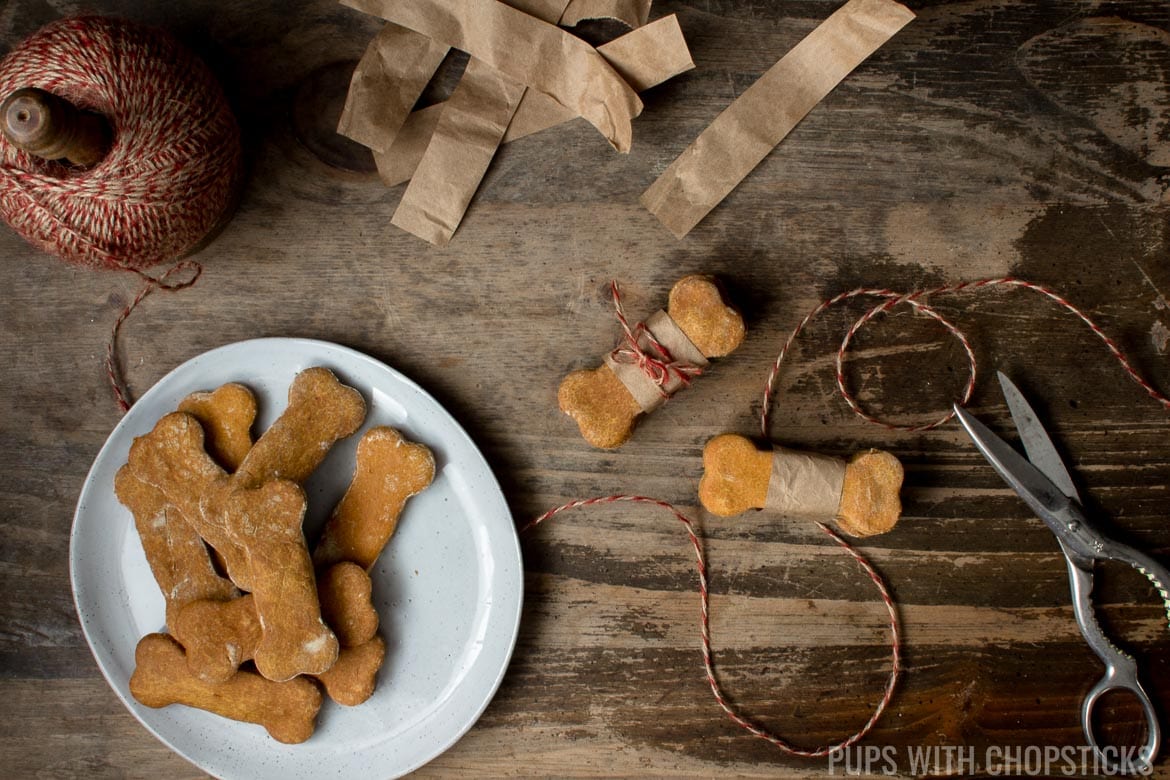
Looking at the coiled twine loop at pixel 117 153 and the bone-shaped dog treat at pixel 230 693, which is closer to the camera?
the coiled twine loop at pixel 117 153

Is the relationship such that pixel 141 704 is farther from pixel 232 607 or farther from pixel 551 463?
pixel 551 463

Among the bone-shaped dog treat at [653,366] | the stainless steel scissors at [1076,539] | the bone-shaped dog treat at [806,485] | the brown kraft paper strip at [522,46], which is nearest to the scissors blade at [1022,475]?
the stainless steel scissors at [1076,539]

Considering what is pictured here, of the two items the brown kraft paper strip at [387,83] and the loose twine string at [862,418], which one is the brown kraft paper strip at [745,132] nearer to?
the loose twine string at [862,418]

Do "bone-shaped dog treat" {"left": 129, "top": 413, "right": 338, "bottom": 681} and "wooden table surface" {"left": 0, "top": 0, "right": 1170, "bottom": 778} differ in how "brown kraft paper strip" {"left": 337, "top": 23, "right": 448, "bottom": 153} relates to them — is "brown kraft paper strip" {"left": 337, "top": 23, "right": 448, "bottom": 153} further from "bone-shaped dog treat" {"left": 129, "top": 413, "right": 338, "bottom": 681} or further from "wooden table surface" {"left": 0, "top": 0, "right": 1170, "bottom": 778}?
"bone-shaped dog treat" {"left": 129, "top": 413, "right": 338, "bottom": 681}

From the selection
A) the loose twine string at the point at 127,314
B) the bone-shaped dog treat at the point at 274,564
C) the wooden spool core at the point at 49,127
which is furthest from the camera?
the loose twine string at the point at 127,314

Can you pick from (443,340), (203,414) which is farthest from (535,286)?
(203,414)

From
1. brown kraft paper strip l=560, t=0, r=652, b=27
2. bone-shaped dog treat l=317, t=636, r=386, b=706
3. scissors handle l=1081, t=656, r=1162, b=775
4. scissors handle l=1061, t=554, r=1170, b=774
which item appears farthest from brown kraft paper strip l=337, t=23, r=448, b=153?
scissors handle l=1081, t=656, r=1162, b=775
